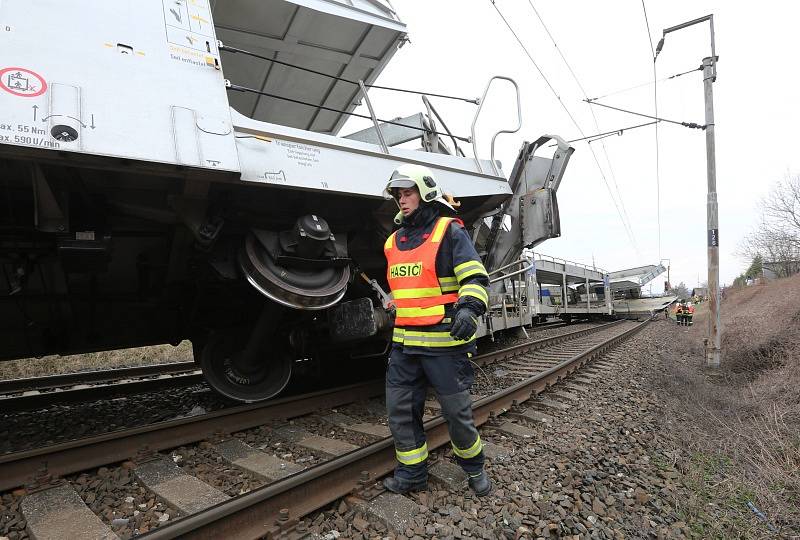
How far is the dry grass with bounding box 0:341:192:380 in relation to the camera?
25.0ft

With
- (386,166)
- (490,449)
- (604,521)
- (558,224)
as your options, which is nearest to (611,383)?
(558,224)

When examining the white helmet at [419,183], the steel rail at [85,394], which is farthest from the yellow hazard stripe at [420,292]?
the steel rail at [85,394]

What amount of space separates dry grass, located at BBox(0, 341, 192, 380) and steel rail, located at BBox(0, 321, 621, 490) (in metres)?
5.72

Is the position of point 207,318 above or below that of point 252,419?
above

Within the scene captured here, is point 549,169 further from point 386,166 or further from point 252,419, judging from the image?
point 252,419

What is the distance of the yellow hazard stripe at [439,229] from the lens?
2545 mm

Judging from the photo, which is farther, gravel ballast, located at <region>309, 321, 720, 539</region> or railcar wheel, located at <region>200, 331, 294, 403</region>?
railcar wheel, located at <region>200, 331, 294, 403</region>

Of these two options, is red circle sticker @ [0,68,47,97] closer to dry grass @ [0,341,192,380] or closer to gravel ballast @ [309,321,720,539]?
gravel ballast @ [309,321,720,539]

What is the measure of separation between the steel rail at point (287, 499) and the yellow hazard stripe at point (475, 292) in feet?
3.85

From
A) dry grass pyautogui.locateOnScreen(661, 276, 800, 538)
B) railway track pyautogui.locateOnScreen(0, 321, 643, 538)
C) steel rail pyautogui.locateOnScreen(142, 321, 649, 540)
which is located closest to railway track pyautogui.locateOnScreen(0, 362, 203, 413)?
railway track pyautogui.locateOnScreen(0, 321, 643, 538)

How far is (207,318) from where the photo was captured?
4.24 metres

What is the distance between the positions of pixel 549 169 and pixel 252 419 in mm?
4394

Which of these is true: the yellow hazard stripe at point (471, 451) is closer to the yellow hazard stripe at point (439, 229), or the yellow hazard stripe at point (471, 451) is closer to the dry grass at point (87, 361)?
the yellow hazard stripe at point (439, 229)

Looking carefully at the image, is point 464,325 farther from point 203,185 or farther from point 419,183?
point 203,185
